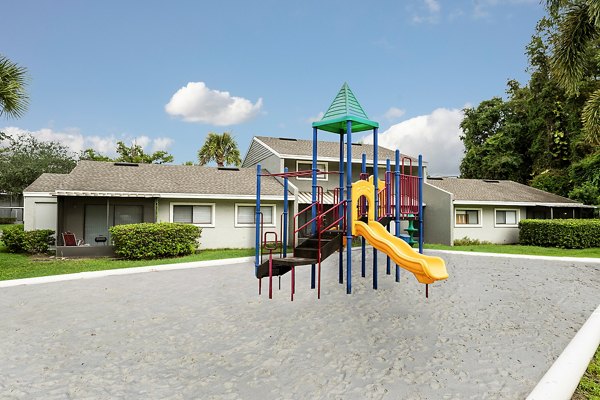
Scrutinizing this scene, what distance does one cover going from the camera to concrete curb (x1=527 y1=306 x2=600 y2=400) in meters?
5.33

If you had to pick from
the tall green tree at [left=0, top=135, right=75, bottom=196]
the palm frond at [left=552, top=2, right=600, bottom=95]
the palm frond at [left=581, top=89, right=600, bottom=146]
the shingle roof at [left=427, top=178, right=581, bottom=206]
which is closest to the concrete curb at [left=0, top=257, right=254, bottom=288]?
the palm frond at [left=581, top=89, right=600, bottom=146]

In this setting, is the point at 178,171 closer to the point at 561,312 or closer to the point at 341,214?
the point at 341,214

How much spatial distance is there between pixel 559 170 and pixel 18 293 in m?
35.8

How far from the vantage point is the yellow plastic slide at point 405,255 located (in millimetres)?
7973

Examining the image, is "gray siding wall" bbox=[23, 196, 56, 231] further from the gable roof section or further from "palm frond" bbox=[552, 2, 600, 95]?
"palm frond" bbox=[552, 2, 600, 95]

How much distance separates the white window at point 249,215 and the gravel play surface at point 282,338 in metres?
9.10

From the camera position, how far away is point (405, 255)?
27.7 feet

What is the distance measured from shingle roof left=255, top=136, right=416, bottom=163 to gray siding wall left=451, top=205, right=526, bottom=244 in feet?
21.0

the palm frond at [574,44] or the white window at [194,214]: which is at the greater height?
the palm frond at [574,44]

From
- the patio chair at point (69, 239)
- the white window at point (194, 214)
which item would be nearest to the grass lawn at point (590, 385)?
the white window at point (194, 214)

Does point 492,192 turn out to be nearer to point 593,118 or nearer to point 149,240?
point 593,118

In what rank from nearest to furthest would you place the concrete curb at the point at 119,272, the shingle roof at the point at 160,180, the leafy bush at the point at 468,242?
the concrete curb at the point at 119,272
the shingle roof at the point at 160,180
the leafy bush at the point at 468,242

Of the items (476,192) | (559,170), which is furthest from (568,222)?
(559,170)

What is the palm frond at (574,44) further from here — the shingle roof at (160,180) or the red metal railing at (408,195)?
the shingle roof at (160,180)
